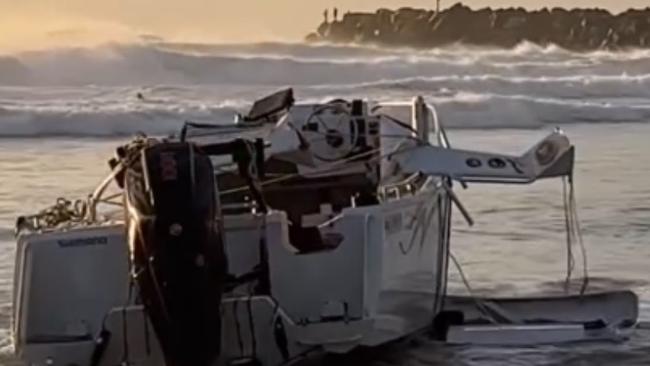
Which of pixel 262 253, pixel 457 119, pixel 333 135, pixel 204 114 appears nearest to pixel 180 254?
pixel 262 253

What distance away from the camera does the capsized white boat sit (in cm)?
770

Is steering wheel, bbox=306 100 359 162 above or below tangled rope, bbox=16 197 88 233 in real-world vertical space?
above

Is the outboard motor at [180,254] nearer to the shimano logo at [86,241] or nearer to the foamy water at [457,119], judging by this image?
the shimano logo at [86,241]

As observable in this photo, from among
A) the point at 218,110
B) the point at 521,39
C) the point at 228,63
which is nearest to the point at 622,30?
the point at 521,39

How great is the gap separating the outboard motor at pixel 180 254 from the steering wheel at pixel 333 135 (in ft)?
7.79

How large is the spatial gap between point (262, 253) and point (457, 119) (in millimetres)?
22543

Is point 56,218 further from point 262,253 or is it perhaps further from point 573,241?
point 573,241

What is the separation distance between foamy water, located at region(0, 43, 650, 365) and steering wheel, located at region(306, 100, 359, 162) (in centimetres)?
125

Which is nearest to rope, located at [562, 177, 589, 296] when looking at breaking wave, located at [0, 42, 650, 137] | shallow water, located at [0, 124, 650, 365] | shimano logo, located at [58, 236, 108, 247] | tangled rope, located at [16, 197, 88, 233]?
shallow water, located at [0, 124, 650, 365]

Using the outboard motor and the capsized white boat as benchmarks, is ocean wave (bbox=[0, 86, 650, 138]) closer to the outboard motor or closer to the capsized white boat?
the capsized white boat

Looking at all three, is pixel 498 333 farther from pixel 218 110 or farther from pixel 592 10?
pixel 592 10

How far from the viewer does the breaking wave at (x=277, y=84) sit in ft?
99.3

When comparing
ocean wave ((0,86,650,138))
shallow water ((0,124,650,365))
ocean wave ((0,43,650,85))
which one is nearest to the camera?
shallow water ((0,124,650,365))

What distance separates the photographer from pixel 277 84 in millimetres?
42312
